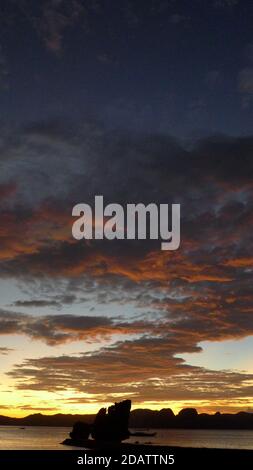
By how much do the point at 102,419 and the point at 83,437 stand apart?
22471 mm

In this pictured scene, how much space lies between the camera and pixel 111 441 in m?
127
